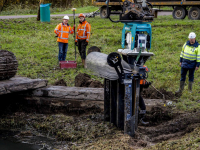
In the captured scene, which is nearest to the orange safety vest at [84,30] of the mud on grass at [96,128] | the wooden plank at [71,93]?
the wooden plank at [71,93]

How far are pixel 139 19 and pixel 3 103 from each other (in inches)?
142

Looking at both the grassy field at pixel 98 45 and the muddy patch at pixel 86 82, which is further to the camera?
the grassy field at pixel 98 45

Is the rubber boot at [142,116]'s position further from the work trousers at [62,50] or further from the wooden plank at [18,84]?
the work trousers at [62,50]

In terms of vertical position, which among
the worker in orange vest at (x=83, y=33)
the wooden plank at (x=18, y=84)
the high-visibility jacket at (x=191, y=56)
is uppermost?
the worker in orange vest at (x=83, y=33)

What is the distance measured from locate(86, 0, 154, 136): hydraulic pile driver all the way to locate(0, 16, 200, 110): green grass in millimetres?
1866

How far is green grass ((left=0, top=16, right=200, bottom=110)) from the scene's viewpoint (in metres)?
9.33

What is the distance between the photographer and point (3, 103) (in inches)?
271

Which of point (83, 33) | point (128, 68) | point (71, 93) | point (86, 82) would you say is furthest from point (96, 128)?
point (83, 33)

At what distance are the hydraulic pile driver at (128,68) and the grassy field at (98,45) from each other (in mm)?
954

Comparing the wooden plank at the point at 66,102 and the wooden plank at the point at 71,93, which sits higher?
Answer: the wooden plank at the point at 71,93

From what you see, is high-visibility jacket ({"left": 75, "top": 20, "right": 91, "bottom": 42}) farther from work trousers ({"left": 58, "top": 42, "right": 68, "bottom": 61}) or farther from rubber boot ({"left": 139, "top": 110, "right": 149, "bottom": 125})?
rubber boot ({"left": 139, "top": 110, "right": 149, "bottom": 125})

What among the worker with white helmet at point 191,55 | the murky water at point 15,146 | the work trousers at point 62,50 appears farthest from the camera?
the work trousers at point 62,50

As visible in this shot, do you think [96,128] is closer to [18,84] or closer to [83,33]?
[18,84]

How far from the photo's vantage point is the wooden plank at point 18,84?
6.09 metres
